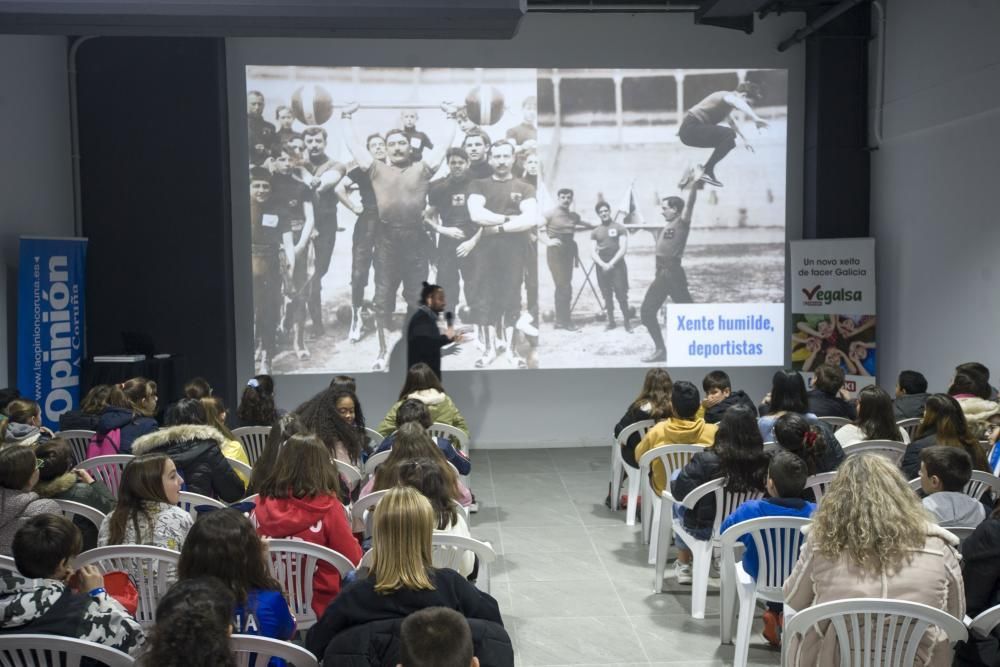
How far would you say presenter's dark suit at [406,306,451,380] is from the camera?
26.0 ft

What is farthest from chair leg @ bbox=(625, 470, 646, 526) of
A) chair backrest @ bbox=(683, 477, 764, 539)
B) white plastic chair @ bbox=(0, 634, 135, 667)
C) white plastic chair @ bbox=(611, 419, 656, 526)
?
white plastic chair @ bbox=(0, 634, 135, 667)

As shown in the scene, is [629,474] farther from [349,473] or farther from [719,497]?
[349,473]

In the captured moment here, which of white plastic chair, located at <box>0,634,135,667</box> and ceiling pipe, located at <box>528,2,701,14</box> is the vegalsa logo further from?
white plastic chair, located at <box>0,634,135,667</box>

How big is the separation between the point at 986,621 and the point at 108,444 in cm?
402

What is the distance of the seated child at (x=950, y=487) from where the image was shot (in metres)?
3.44

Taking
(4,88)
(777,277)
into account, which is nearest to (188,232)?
(4,88)

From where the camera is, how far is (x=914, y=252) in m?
8.12

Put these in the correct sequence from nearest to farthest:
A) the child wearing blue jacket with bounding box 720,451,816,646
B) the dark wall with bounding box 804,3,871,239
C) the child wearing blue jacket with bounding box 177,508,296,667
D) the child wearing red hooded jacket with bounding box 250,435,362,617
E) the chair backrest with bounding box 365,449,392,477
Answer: the child wearing blue jacket with bounding box 177,508,296,667
the child wearing red hooded jacket with bounding box 250,435,362,617
the child wearing blue jacket with bounding box 720,451,816,646
the chair backrest with bounding box 365,449,392,477
the dark wall with bounding box 804,3,871,239

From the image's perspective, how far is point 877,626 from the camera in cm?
277

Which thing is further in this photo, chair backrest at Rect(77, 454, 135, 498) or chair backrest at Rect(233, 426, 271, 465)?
chair backrest at Rect(233, 426, 271, 465)

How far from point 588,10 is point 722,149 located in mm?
1653

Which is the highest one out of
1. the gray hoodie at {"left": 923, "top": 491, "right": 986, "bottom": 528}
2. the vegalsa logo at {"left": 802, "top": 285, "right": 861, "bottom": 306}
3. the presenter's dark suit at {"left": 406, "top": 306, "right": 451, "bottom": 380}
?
the vegalsa logo at {"left": 802, "top": 285, "right": 861, "bottom": 306}

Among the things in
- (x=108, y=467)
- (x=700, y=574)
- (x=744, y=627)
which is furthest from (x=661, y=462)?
(x=108, y=467)

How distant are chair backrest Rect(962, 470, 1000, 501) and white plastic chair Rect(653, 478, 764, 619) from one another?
0.86m
